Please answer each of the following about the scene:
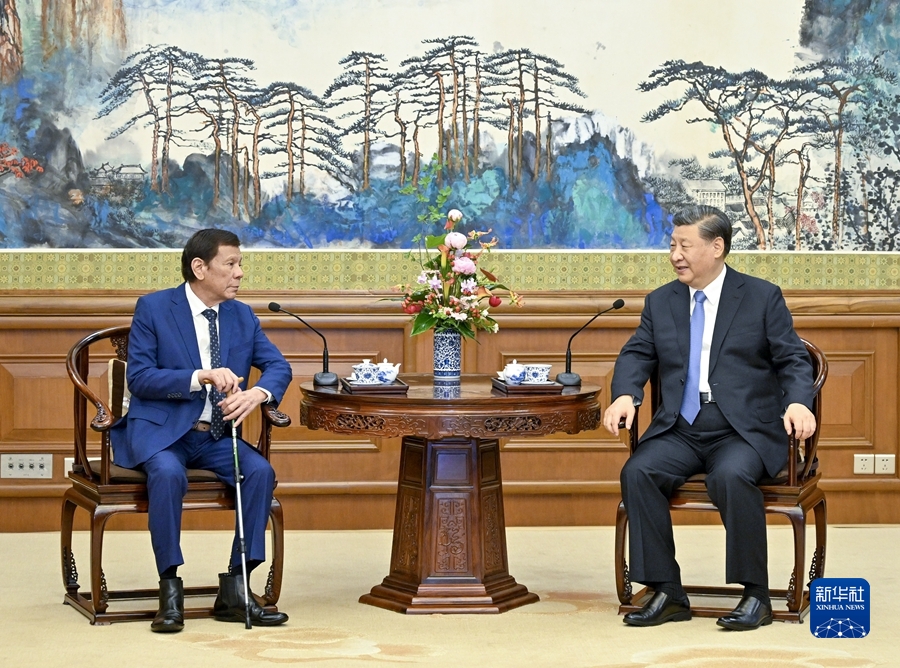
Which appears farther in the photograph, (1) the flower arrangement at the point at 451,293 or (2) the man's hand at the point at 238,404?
(1) the flower arrangement at the point at 451,293

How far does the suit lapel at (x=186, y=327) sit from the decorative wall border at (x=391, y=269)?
1.52 m

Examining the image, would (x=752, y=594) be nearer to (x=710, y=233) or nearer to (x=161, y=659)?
(x=710, y=233)

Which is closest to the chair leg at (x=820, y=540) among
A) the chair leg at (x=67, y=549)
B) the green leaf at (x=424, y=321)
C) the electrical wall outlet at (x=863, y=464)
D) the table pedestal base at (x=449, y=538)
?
the table pedestal base at (x=449, y=538)

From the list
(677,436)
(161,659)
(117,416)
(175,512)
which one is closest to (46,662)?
(161,659)

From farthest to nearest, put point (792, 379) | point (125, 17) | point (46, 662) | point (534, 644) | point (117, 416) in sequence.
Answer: point (125, 17)
point (117, 416)
point (792, 379)
point (534, 644)
point (46, 662)

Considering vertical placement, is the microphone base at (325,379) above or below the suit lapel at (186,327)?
below

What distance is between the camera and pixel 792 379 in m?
4.39

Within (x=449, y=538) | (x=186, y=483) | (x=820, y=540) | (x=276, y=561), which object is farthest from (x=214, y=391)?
(x=820, y=540)

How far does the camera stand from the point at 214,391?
452 centimetres

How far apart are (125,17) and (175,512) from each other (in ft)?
9.17

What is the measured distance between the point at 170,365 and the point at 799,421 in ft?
7.14

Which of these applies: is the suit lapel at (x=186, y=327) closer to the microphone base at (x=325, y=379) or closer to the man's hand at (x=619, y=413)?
the microphone base at (x=325, y=379)

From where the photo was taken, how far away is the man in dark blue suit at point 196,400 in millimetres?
4250

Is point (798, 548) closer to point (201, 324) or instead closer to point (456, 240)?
point (456, 240)
